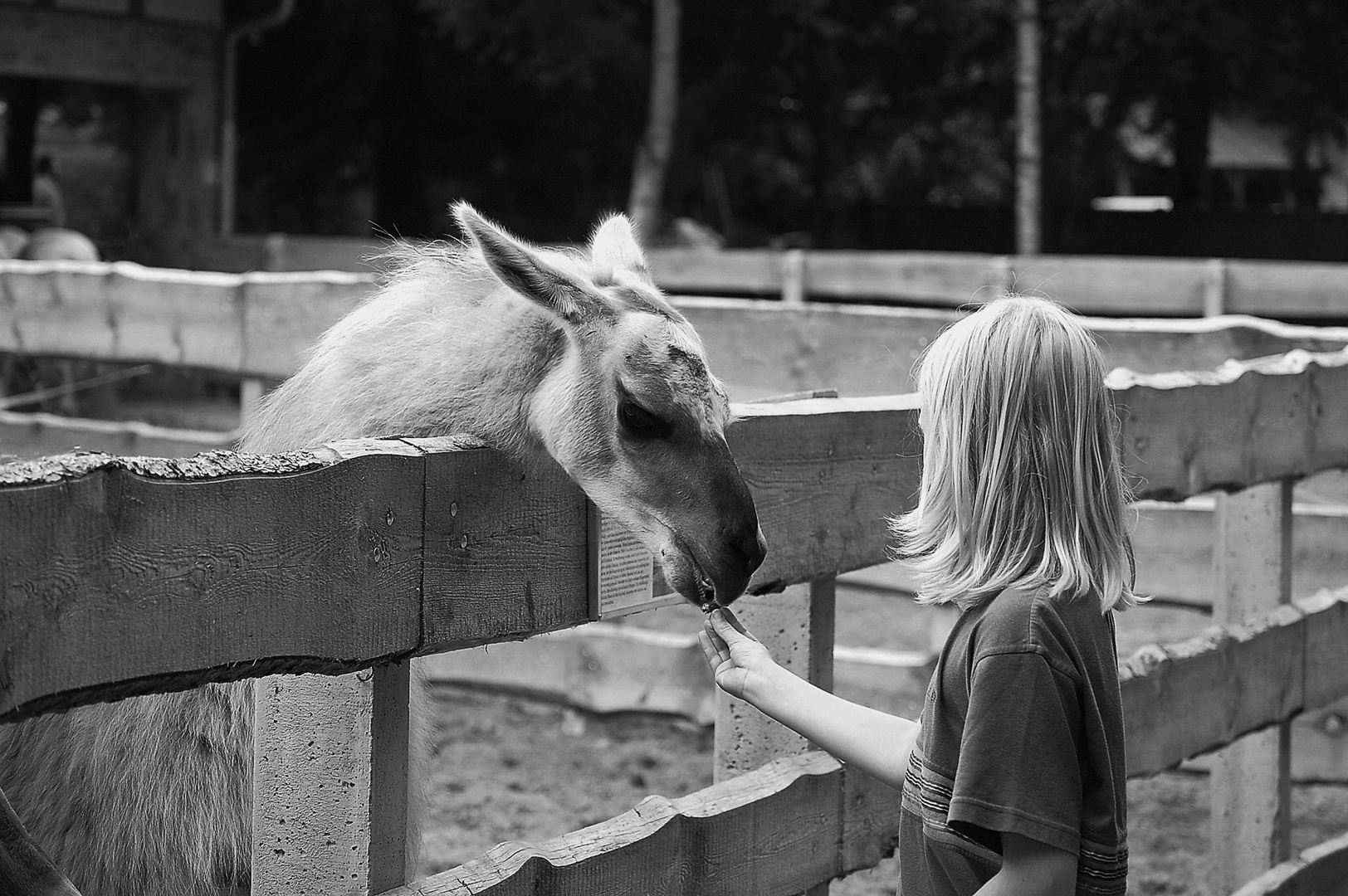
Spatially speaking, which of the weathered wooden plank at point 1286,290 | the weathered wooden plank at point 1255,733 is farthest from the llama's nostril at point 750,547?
the weathered wooden plank at point 1286,290

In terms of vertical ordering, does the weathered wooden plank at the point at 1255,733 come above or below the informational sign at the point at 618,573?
below

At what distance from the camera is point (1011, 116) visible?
2006cm

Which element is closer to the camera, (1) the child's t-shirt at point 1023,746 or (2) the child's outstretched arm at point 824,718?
(1) the child's t-shirt at point 1023,746

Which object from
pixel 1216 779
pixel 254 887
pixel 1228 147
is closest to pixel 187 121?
pixel 1216 779

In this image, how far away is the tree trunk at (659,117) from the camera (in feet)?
49.9

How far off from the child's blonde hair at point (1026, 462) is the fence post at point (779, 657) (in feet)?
2.81

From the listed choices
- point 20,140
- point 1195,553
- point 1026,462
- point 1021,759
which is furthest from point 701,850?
point 20,140

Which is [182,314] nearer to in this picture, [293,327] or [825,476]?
[293,327]

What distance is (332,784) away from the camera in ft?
6.34

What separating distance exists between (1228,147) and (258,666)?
89.9 feet

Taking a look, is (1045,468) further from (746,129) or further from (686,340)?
(746,129)

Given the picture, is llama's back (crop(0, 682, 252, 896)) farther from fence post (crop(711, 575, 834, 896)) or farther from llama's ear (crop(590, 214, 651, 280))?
llama's ear (crop(590, 214, 651, 280))

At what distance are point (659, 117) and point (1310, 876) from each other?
1249 centimetres

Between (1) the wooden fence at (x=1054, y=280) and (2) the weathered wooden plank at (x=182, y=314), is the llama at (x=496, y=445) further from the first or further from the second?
(1) the wooden fence at (x=1054, y=280)
